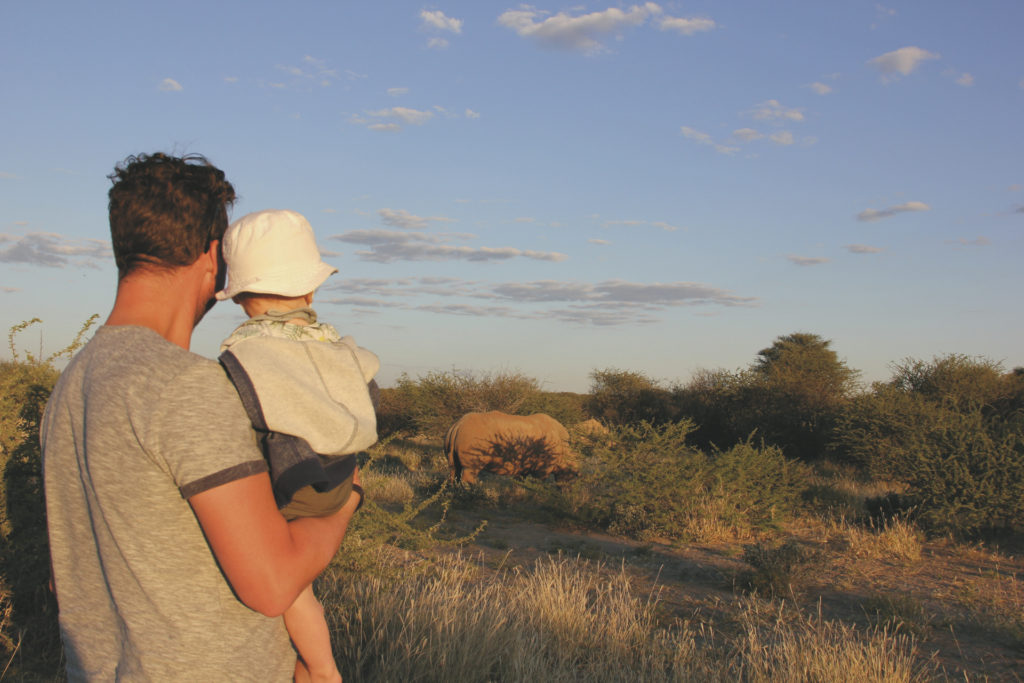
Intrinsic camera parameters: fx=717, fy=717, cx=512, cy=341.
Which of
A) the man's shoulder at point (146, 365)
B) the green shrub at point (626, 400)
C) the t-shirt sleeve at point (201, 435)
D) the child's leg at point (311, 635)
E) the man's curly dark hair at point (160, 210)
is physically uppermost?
the man's curly dark hair at point (160, 210)

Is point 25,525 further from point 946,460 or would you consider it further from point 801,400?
point 801,400

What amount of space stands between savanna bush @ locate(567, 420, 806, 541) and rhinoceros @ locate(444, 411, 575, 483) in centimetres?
184

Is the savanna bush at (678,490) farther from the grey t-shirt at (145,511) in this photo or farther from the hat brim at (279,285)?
the grey t-shirt at (145,511)

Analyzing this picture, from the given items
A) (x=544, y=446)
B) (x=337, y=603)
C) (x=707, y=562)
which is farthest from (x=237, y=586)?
(x=544, y=446)

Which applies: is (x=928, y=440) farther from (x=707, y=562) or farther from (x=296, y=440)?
(x=296, y=440)

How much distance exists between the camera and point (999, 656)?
549 centimetres

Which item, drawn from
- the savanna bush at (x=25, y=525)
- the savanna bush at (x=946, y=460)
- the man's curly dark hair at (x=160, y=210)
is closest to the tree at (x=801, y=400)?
the savanna bush at (x=946, y=460)

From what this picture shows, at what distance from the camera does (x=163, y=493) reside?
52.7 inches

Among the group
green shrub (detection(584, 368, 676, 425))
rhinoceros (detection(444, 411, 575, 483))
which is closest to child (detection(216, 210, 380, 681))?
rhinoceros (detection(444, 411, 575, 483))

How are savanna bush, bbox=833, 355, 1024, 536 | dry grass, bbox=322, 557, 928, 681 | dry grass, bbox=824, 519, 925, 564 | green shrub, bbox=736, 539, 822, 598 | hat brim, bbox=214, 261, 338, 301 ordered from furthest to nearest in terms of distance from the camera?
savanna bush, bbox=833, 355, 1024, 536 < dry grass, bbox=824, 519, 925, 564 < green shrub, bbox=736, 539, 822, 598 < dry grass, bbox=322, 557, 928, 681 < hat brim, bbox=214, 261, 338, 301

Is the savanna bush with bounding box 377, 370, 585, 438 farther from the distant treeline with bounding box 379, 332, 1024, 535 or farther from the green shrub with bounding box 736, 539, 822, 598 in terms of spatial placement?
the green shrub with bounding box 736, 539, 822, 598

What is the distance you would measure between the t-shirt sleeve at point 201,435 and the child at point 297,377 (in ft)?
0.21

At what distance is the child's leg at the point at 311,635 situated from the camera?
1720 millimetres

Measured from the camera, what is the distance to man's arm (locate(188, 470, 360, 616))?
1.29 meters
